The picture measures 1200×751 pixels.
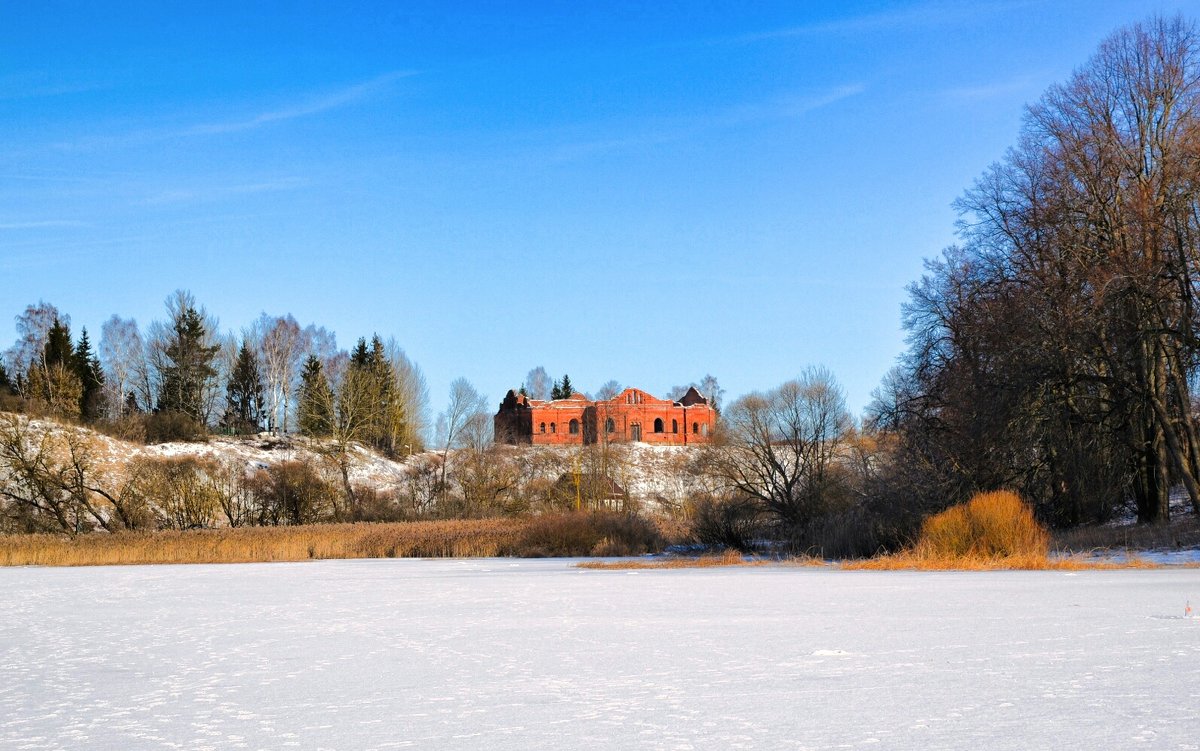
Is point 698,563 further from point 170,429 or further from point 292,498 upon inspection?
point 170,429

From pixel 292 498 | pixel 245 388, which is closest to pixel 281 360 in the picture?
pixel 245 388

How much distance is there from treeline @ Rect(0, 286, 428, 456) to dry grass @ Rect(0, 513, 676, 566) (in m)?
31.8

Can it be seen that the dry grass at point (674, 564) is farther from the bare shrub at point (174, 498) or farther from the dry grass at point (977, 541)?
the bare shrub at point (174, 498)

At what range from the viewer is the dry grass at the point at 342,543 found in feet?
92.4

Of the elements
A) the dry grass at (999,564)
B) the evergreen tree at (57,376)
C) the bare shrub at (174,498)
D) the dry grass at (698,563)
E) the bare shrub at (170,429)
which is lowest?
the dry grass at (698,563)

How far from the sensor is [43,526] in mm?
38250

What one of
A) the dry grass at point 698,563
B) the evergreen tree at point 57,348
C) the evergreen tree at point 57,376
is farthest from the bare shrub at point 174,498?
the evergreen tree at point 57,348

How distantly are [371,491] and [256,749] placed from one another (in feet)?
139

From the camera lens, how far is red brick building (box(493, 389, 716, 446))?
88.2 m

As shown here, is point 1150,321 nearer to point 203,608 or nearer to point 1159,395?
point 1159,395

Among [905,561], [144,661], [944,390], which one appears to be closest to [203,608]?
[144,661]

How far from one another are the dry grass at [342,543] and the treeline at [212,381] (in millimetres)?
31786

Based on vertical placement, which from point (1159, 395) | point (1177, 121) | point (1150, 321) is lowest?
point (1159, 395)

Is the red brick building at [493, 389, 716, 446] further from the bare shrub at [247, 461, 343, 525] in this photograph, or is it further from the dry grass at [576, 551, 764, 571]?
the dry grass at [576, 551, 764, 571]
